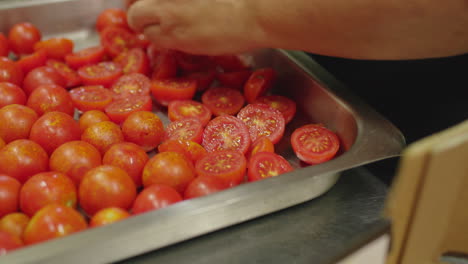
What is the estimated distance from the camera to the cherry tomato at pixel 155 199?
0.77 m

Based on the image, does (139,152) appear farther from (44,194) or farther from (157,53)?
(157,53)

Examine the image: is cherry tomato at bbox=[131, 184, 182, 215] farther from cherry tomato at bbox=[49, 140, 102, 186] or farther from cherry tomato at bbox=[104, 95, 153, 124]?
cherry tomato at bbox=[104, 95, 153, 124]

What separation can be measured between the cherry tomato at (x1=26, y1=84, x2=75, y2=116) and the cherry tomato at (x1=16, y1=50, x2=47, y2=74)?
20cm

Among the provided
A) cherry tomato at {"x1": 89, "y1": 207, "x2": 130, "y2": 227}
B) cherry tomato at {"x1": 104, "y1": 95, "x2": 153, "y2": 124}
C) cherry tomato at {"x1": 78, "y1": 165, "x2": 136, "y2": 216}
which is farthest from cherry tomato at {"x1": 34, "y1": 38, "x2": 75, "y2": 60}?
cherry tomato at {"x1": 89, "y1": 207, "x2": 130, "y2": 227}

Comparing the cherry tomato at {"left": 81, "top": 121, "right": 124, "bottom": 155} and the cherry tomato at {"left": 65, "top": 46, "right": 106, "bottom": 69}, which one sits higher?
the cherry tomato at {"left": 65, "top": 46, "right": 106, "bottom": 69}

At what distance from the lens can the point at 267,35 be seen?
1021 millimetres

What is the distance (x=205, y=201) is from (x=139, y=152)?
0.87 ft

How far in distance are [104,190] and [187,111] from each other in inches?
15.4

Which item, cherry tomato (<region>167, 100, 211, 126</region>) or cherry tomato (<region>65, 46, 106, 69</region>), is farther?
cherry tomato (<region>65, 46, 106, 69</region>)

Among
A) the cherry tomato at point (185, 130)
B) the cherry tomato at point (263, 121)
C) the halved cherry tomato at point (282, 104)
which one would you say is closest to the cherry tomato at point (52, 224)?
the cherry tomato at point (185, 130)

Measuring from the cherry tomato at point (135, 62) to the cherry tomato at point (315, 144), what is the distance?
541 millimetres

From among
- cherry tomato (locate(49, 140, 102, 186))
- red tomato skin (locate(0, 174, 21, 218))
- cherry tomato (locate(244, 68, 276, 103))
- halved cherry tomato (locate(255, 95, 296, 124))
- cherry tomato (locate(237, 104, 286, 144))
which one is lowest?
red tomato skin (locate(0, 174, 21, 218))

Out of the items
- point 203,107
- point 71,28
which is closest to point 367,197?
point 203,107

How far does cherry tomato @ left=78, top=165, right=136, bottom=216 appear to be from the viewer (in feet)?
2.61
